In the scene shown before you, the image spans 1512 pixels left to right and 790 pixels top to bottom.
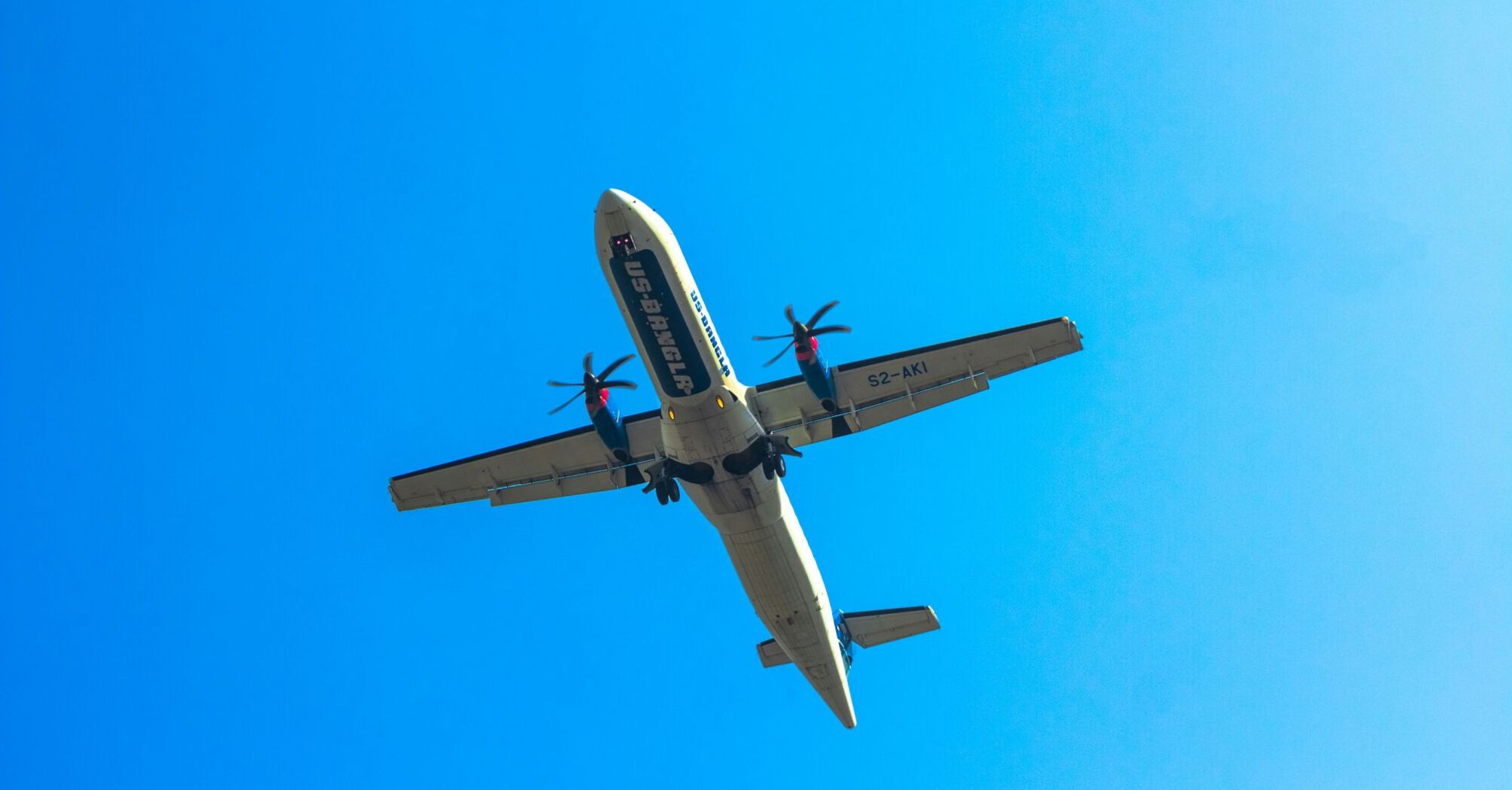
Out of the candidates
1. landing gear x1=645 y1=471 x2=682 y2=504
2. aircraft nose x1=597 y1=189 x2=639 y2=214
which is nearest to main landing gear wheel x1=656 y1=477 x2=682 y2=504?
landing gear x1=645 y1=471 x2=682 y2=504

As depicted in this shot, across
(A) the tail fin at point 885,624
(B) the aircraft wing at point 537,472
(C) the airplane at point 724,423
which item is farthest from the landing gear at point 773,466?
(A) the tail fin at point 885,624

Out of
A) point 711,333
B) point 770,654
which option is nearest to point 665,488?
point 711,333

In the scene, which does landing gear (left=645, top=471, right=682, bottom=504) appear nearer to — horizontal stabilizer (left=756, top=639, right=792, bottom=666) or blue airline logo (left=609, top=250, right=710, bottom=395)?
blue airline logo (left=609, top=250, right=710, bottom=395)

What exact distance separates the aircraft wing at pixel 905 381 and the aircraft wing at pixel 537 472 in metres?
3.60

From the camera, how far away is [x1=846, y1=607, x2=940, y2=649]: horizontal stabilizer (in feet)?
120

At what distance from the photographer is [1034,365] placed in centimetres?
3003

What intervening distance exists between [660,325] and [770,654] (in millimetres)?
13968

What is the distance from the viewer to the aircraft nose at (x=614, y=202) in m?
26.8

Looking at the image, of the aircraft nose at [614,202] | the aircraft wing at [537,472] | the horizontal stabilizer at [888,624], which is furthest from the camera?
the horizontal stabilizer at [888,624]

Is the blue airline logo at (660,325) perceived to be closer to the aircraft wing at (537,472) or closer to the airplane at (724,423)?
the airplane at (724,423)

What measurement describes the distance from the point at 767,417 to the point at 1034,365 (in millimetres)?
7066

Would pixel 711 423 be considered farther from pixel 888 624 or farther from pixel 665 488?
pixel 888 624

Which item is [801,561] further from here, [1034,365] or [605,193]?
[605,193]

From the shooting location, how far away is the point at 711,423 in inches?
1151
